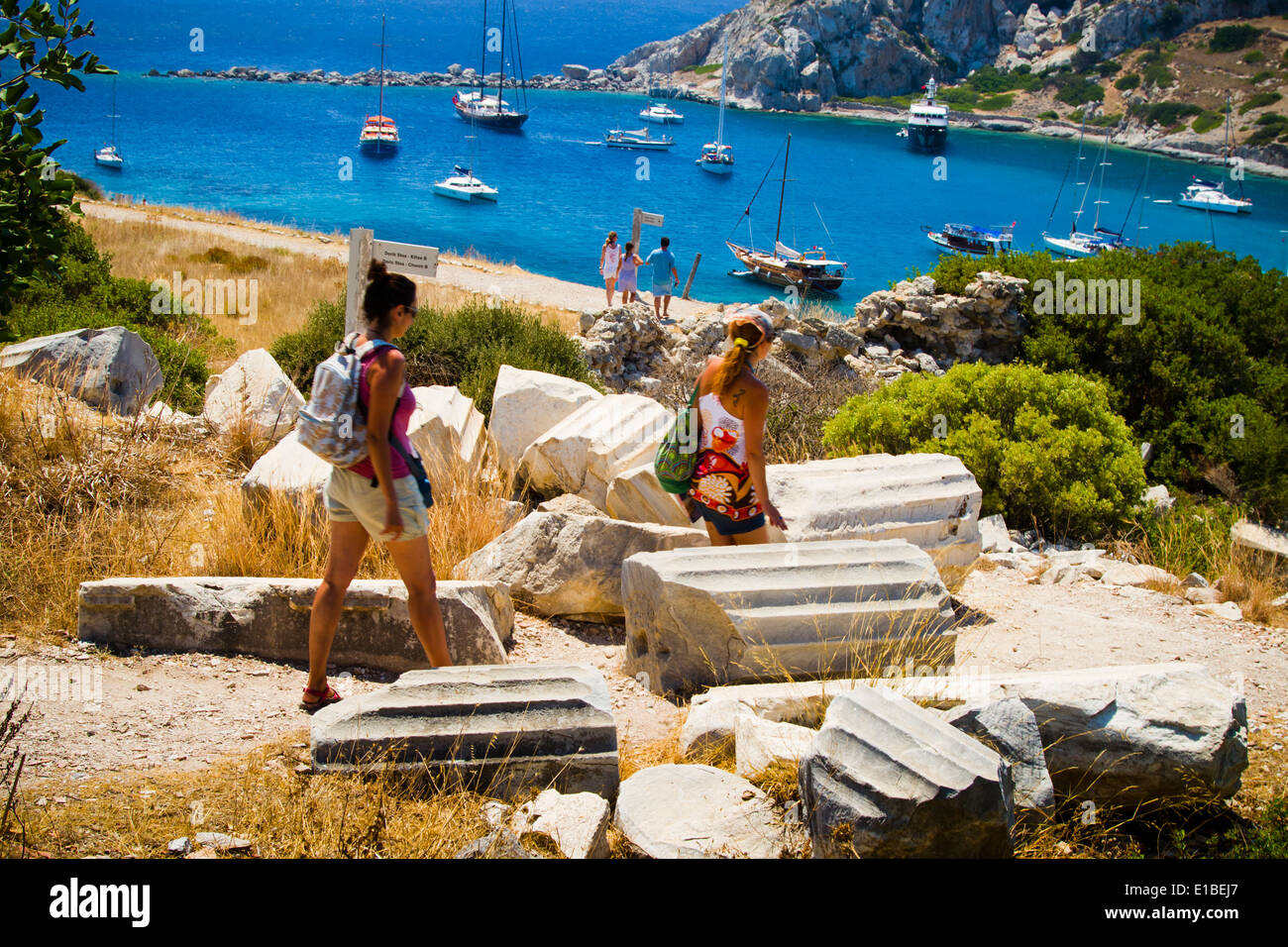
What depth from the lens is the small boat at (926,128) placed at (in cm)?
9962

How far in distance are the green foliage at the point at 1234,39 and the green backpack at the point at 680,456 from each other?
12043 centimetres

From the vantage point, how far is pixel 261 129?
94812 mm

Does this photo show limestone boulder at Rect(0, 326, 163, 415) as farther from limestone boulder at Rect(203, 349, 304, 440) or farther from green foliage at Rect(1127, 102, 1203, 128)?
green foliage at Rect(1127, 102, 1203, 128)

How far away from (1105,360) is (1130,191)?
79101 mm

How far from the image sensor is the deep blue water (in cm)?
5788

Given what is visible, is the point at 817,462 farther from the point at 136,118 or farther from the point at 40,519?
the point at 136,118

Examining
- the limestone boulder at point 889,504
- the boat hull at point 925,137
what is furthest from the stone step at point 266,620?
the boat hull at point 925,137

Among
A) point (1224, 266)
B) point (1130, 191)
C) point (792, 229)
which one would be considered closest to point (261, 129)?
point (792, 229)

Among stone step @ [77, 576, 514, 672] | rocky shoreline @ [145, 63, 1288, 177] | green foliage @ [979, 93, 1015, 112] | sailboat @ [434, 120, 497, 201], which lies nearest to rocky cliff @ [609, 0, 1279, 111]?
rocky shoreline @ [145, 63, 1288, 177]

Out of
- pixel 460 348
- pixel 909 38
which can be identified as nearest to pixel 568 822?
pixel 460 348

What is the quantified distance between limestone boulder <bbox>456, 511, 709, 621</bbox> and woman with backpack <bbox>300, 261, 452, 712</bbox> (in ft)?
4.67

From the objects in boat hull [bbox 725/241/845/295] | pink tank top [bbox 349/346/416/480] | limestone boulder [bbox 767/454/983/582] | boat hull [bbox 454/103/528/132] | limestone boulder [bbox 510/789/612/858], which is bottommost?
boat hull [bbox 725/241/845/295]

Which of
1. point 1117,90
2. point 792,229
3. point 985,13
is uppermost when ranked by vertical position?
point 985,13

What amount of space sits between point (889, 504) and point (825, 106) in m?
128
